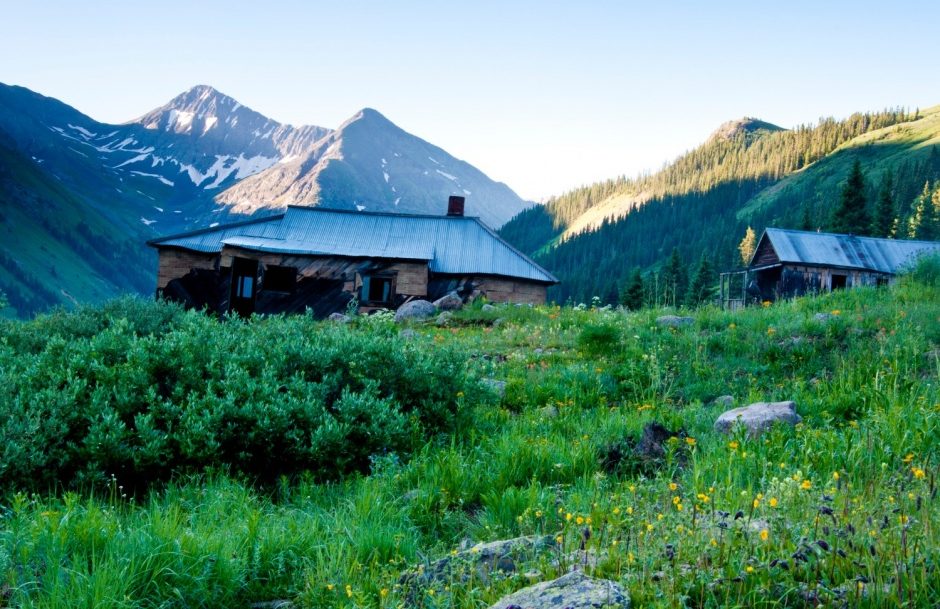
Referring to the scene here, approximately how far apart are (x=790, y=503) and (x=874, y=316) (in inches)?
344

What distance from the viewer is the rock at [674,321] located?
39.5 ft

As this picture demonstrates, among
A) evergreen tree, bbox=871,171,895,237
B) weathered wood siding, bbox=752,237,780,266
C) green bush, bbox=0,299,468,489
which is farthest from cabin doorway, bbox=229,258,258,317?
evergreen tree, bbox=871,171,895,237

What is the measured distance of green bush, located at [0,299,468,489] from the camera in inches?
216

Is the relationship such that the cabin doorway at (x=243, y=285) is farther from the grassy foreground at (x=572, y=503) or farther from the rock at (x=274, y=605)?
the rock at (x=274, y=605)

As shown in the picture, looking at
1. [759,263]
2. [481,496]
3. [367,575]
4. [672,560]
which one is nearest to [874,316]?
[481,496]

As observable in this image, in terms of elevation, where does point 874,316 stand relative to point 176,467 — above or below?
above

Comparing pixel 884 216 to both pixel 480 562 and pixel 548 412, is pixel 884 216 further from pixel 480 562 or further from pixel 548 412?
pixel 480 562

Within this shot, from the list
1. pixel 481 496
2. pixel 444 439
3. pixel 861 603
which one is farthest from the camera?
pixel 444 439

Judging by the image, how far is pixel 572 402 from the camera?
7633mm

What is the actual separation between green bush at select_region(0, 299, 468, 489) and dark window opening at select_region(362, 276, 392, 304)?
2079 centimetres

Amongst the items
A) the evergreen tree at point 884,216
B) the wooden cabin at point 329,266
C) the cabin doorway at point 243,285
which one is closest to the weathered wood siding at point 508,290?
the wooden cabin at point 329,266

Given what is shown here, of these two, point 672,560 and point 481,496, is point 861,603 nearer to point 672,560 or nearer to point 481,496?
point 672,560

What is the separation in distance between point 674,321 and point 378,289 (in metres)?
18.9

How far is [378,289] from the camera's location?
29219mm
